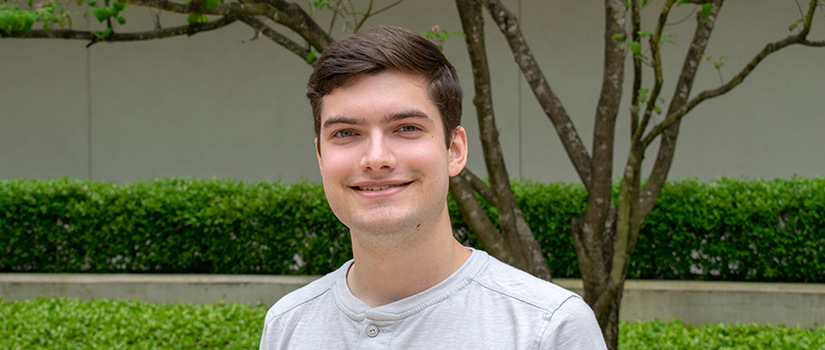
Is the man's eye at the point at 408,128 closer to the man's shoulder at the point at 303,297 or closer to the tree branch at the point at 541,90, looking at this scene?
the man's shoulder at the point at 303,297

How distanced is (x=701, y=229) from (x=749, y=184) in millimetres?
513

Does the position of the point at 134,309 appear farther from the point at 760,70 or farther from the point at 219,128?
the point at 760,70

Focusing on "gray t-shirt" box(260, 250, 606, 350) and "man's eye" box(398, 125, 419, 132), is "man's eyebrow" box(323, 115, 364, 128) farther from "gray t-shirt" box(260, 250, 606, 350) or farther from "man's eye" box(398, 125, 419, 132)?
"gray t-shirt" box(260, 250, 606, 350)

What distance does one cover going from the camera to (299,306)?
1.44m

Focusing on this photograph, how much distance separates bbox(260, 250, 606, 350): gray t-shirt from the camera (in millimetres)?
1235

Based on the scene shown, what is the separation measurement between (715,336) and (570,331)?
4.26 metres

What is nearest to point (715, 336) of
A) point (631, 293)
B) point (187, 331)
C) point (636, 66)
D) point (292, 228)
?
point (631, 293)

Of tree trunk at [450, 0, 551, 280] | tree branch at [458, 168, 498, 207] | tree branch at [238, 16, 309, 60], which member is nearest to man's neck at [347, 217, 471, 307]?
tree trunk at [450, 0, 551, 280]

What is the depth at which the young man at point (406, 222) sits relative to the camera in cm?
125

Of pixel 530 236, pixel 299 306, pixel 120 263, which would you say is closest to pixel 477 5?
pixel 530 236

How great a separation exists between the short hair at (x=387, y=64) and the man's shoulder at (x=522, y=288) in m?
0.24

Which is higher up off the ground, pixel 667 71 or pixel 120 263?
pixel 667 71

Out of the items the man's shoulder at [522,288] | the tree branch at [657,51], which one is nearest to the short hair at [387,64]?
the man's shoulder at [522,288]

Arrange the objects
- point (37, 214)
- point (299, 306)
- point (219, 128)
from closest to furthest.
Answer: point (299, 306) < point (37, 214) < point (219, 128)
